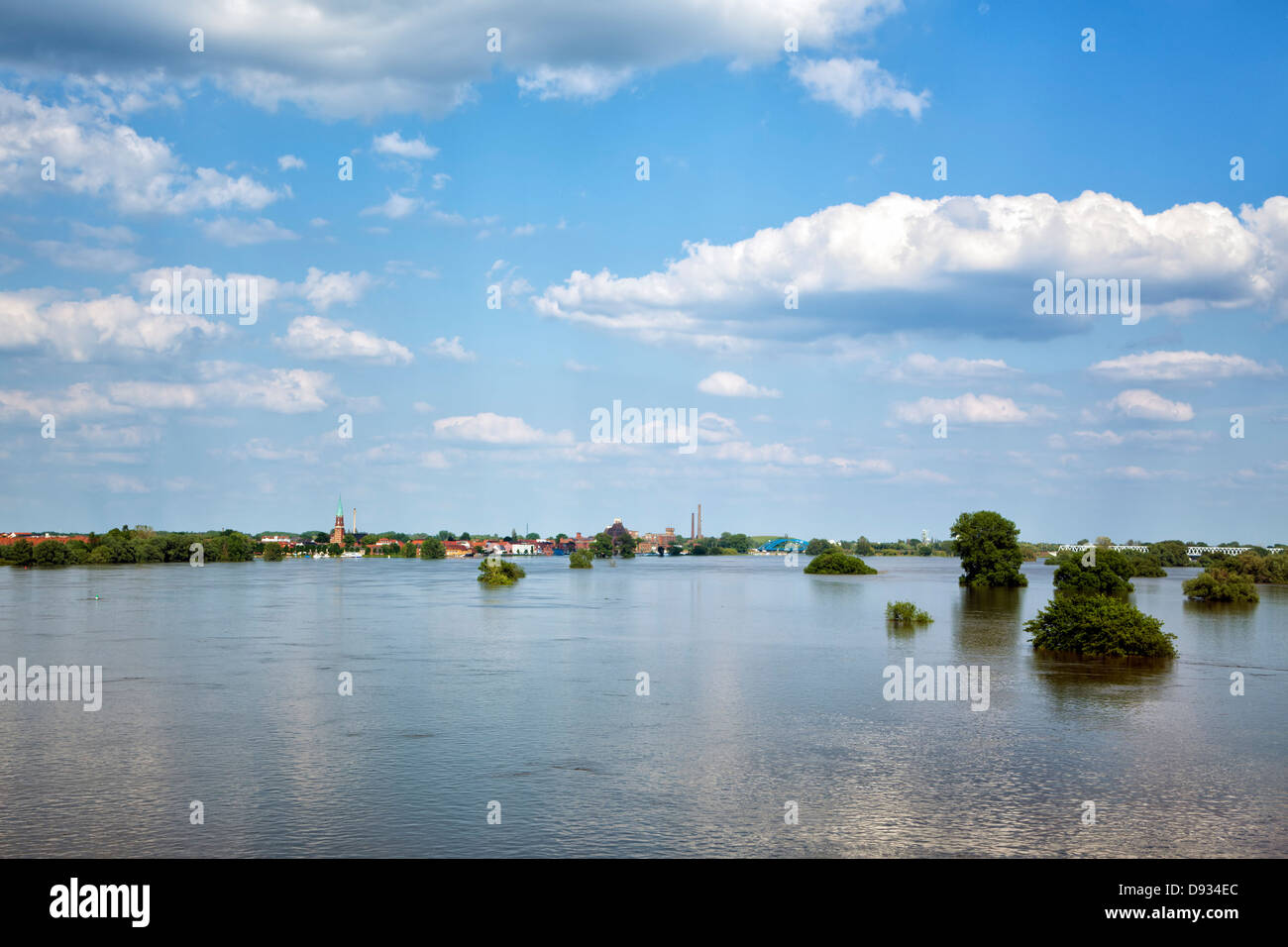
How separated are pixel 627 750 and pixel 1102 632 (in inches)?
1104

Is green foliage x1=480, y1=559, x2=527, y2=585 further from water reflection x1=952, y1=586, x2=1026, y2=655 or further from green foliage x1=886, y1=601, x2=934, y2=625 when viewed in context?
green foliage x1=886, y1=601, x2=934, y2=625

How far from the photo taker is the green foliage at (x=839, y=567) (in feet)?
456

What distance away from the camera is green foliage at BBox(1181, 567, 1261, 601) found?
80625 millimetres

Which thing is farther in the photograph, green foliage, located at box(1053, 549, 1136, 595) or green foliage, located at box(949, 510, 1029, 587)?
green foliage, located at box(949, 510, 1029, 587)

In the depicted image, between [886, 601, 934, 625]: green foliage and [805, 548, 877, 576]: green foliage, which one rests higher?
[886, 601, 934, 625]: green foliage

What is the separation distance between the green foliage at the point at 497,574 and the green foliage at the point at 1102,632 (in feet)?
216

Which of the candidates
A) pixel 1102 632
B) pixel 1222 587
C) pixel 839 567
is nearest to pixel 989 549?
pixel 1222 587

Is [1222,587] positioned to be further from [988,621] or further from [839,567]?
[839,567]

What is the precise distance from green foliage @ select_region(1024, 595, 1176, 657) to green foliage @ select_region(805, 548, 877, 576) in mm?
93757

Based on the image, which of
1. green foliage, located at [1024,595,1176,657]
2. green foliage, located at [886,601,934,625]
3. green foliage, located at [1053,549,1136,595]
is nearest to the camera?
green foliage, located at [1024,595,1176,657]

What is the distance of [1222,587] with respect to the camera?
81.6m

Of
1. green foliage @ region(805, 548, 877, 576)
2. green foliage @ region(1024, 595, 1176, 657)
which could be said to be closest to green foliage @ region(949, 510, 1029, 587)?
green foliage @ region(805, 548, 877, 576)

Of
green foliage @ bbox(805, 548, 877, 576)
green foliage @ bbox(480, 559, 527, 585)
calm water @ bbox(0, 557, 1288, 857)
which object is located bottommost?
green foliage @ bbox(805, 548, 877, 576)
